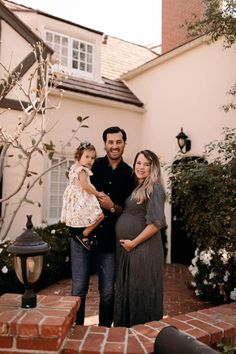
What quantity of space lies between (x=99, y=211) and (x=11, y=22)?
6.02 metres

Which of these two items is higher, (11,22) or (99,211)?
(11,22)

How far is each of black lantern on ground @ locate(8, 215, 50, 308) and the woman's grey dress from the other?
1.17 m

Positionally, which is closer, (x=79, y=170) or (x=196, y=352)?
(x=196, y=352)

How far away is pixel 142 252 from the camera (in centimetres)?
318

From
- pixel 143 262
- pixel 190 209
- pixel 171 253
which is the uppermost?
pixel 190 209

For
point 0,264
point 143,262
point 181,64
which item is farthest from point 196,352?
point 181,64

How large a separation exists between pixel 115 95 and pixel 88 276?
7.56 metres

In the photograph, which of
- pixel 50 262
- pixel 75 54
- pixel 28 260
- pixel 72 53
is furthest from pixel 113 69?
pixel 28 260

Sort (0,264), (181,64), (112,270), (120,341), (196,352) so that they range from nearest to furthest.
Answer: (196,352) → (120,341) → (112,270) → (0,264) → (181,64)

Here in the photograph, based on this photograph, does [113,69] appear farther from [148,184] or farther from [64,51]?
[148,184]

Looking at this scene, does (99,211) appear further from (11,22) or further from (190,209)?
(11,22)

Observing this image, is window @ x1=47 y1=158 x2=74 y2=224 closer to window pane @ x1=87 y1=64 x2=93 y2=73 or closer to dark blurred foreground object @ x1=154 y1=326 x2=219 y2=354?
→ window pane @ x1=87 y1=64 x2=93 y2=73

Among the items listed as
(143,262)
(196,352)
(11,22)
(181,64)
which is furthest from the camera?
(181,64)

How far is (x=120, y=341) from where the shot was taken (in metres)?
2.04
